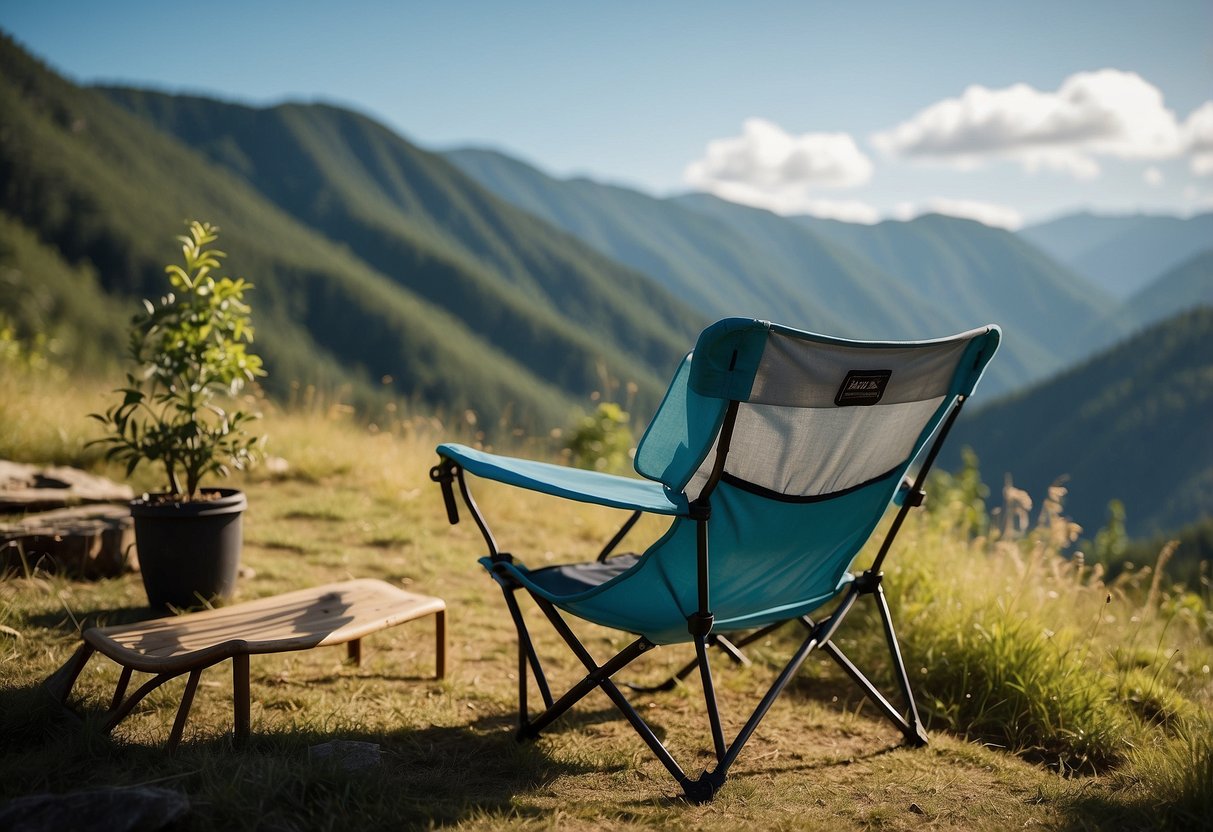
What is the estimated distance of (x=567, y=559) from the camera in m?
4.50

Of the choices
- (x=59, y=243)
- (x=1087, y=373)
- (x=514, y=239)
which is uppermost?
(x=514, y=239)

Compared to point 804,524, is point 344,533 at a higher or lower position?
lower

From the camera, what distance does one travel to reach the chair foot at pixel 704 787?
6.01 feet

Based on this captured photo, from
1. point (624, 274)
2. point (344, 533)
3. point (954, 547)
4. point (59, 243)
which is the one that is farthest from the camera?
point (624, 274)

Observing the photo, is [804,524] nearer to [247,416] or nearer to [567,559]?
[247,416]

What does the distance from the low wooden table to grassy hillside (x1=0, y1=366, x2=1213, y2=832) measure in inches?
3.4

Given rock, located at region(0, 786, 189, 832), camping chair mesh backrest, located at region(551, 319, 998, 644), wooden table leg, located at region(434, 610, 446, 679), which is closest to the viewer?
rock, located at region(0, 786, 189, 832)

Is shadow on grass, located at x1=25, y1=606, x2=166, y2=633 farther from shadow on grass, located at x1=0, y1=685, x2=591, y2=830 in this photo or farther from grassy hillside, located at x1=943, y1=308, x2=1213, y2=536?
grassy hillside, located at x1=943, y1=308, x2=1213, y2=536

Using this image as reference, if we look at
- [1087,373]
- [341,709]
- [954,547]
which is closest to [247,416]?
[341,709]

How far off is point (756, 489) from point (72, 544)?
9.01ft

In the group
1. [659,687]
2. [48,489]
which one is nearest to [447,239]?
[48,489]

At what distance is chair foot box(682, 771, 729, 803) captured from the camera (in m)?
1.83

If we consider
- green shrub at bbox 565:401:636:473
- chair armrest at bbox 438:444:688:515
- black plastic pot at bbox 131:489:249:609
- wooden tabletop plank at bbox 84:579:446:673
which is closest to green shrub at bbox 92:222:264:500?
black plastic pot at bbox 131:489:249:609

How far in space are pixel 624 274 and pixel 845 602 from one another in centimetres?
12795
